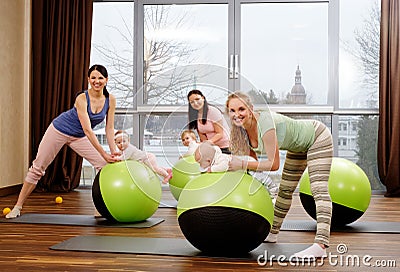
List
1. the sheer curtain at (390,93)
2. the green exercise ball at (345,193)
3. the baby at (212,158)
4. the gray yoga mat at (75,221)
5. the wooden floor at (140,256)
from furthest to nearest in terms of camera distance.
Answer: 1. the sheer curtain at (390,93)
2. the gray yoga mat at (75,221)
3. the green exercise ball at (345,193)
4. the baby at (212,158)
5. the wooden floor at (140,256)

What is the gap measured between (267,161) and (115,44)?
4817 mm

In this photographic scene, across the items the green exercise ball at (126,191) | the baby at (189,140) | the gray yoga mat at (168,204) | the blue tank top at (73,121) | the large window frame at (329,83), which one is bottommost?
the gray yoga mat at (168,204)

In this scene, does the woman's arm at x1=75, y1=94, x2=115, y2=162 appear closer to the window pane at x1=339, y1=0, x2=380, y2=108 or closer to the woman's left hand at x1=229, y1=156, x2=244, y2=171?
the woman's left hand at x1=229, y1=156, x2=244, y2=171

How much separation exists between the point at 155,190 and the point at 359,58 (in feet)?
12.4

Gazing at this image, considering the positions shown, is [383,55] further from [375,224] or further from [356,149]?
[375,224]

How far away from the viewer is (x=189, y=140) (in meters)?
3.77

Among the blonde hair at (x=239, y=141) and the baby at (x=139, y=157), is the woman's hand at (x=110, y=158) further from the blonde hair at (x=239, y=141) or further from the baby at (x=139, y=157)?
the blonde hair at (x=239, y=141)

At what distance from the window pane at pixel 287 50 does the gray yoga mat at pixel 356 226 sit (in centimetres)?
282

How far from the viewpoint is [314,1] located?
7387 mm

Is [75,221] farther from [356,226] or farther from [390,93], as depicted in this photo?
[390,93]

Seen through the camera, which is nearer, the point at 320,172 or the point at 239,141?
the point at 239,141

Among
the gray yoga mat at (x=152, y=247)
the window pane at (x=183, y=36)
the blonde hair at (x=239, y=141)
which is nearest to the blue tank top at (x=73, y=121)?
the gray yoga mat at (x=152, y=247)

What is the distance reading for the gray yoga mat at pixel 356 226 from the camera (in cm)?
442

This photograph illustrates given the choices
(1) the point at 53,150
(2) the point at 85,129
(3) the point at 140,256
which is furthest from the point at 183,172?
(3) the point at 140,256
